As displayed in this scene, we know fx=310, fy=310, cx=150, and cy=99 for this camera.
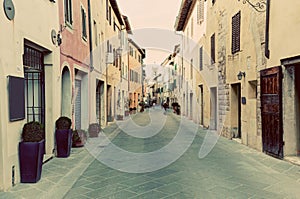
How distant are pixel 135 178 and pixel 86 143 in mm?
5178

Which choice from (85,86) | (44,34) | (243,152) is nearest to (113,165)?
(44,34)

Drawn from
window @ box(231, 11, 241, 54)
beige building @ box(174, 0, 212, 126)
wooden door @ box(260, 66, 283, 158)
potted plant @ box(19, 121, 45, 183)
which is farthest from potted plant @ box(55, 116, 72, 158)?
beige building @ box(174, 0, 212, 126)

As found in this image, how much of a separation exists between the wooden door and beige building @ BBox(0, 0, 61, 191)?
6020 millimetres

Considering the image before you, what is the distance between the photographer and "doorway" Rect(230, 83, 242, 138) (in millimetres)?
12648

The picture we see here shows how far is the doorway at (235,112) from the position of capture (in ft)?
41.5

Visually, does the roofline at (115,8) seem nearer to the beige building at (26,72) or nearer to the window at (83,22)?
the window at (83,22)

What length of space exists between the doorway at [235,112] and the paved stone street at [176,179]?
146 inches

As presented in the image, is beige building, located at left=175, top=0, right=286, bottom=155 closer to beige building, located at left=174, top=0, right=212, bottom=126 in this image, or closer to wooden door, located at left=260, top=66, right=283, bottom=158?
beige building, located at left=174, top=0, right=212, bottom=126

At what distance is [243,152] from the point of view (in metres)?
9.55

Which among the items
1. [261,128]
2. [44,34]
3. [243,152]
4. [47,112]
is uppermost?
[44,34]

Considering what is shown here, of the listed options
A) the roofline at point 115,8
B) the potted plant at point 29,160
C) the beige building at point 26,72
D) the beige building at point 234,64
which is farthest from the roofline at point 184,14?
A: the potted plant at point 29,160

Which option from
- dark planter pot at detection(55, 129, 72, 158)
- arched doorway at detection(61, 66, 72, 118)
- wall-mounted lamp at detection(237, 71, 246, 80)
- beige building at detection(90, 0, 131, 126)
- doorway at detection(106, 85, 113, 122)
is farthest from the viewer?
doorway at detection(106, 85, 113, 122)

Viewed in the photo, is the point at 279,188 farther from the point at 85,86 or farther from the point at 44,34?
the point at 85,86

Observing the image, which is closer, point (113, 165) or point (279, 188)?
point (279, 188)
